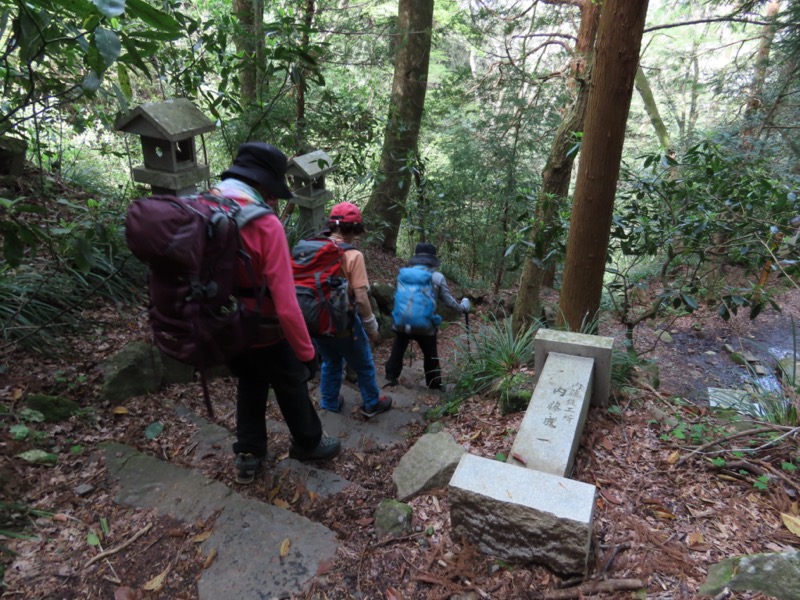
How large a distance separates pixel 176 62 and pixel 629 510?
6.01 metres

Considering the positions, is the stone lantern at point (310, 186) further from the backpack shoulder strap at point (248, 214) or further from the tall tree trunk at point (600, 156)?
the backpack shoulder strap at point (248, 214)

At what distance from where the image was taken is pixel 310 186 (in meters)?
6.25

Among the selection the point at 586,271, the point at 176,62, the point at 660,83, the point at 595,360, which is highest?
the point at 660,83

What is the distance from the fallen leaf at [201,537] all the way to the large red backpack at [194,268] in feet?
2.69

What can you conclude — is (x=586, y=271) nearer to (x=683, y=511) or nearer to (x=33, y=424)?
(x=683, y=511)

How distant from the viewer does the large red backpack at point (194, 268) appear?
7.27ft

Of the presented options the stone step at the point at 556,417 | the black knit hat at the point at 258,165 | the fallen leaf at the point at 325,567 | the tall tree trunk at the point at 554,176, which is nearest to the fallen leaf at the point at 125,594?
the fallen leaf at the point at 325,567

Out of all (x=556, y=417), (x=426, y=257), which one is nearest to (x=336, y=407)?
(x=426, y=257)

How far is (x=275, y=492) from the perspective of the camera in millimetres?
3191

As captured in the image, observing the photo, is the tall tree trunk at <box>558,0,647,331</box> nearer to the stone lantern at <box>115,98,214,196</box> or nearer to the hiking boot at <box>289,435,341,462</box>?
the hiking boot at <box>289,435,341,462</box>

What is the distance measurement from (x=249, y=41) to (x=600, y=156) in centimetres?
502

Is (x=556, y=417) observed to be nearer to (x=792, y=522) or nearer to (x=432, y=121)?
(x=792, y=522)

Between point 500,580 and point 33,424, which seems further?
point 33,424

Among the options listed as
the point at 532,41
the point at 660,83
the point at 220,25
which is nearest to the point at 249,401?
the point at 220,25
